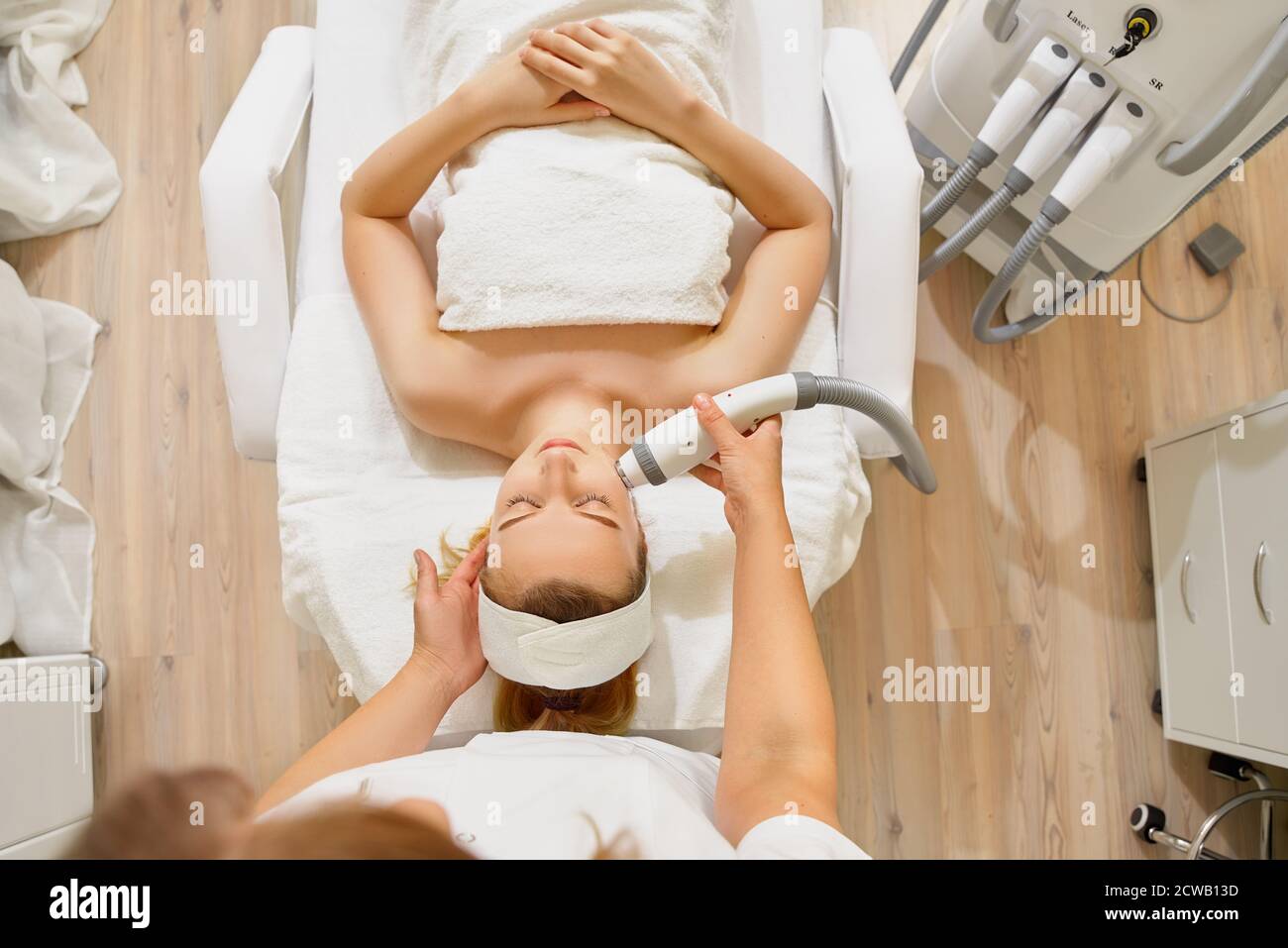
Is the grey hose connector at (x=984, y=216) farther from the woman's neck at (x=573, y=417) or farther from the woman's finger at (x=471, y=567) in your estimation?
the woman's finger at (x=471, y=567)

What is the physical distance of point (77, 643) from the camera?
1787mm

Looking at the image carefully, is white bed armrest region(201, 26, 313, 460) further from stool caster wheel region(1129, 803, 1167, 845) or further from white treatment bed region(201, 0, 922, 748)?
stool caster wheel region(1129, 803, 1167, 845)

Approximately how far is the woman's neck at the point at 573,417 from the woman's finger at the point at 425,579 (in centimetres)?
22

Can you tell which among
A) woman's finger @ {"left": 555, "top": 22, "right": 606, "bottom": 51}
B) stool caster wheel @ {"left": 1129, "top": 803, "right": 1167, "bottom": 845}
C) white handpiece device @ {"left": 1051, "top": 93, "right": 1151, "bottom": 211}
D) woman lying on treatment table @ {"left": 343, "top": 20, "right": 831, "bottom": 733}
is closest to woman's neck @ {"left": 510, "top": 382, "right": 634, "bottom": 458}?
woman lying on treatment table @ {"left": 343, "top": 20, "right": 831, "bottom": 733}

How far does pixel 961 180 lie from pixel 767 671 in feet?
2.93

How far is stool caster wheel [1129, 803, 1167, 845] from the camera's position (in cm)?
177

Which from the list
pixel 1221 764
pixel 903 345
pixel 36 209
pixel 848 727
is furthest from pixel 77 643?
pixel 1221 764

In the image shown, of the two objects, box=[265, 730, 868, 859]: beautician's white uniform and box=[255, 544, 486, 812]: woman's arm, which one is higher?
box=[255, 544, 486, 812]: woman's arm

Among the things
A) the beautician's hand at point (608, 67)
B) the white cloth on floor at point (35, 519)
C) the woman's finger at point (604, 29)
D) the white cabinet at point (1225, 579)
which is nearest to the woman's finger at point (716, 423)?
the beautician's hand at point (608, 67)

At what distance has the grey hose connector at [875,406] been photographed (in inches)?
46.9

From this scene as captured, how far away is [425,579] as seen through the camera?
122 cm

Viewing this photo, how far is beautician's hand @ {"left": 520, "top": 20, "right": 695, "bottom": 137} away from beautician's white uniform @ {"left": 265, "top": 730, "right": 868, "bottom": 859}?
0.91m

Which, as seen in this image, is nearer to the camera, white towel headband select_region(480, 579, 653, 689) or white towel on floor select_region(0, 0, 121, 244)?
white towel headband select_region(480, 579, 653, 689)

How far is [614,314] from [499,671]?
52 cm
